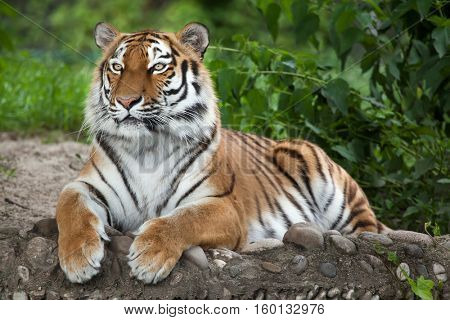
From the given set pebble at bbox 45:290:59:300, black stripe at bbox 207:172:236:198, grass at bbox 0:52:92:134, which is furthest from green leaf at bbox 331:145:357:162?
grass at bbox 0:52:92:134

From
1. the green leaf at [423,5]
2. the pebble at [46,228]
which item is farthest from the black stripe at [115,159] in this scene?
the green leaf at [423,5]

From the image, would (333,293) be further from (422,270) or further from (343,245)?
(422,270)

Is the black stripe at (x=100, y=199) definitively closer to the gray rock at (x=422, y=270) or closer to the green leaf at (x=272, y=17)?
the gray rock at (x=422, y=270)

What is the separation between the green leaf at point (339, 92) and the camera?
5137 millimetres

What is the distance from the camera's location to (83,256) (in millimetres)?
3322

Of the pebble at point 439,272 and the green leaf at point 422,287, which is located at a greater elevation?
the green leaf at point 422,287

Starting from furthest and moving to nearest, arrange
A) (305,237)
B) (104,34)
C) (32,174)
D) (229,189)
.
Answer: (32,174)
(104,34)
(229,189)
(305,237)

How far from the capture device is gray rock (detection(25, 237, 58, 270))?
3.50 m

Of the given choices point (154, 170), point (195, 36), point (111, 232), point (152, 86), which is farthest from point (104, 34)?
point (111, 232)

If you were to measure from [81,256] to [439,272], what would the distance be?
68.8 inches

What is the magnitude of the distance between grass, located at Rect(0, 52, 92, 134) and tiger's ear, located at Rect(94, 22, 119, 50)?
3061 mm

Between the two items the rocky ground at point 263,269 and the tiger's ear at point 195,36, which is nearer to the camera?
the rocky ground at point 263,269

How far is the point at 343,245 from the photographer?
147 inches
